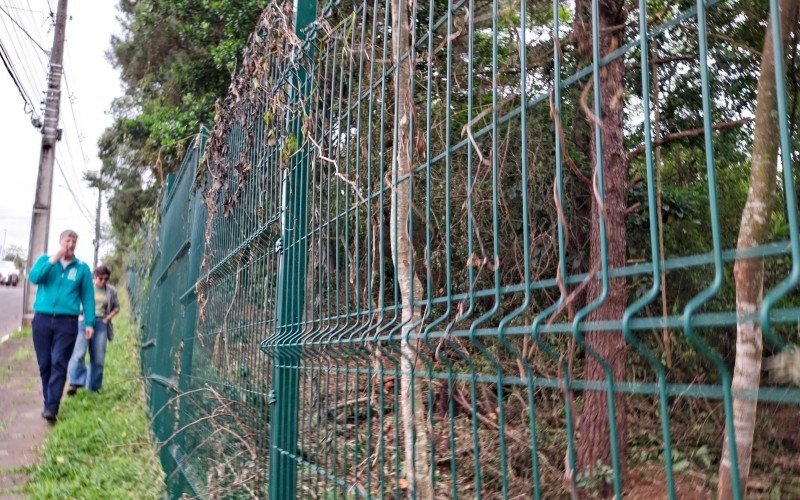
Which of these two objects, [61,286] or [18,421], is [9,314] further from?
[61,286]

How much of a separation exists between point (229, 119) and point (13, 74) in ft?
40.9

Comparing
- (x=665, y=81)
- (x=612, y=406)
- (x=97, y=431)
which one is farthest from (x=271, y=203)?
(x=97, y=431)

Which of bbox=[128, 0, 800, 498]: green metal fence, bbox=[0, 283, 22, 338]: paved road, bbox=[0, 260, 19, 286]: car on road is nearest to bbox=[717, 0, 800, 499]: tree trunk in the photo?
bbox=[128, 0, 800, 498]: green metal fence

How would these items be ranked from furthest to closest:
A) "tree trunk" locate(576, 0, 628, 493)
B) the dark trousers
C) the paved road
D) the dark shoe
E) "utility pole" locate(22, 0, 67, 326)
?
the paved road, "utility pole" locate(22, 0, 67, 326), the dark shoe, the dark trousers, "tree trunk" locate(576, 0, 628, 493)

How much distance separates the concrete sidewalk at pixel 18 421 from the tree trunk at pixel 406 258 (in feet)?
14.3

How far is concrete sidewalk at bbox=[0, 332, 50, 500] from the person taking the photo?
5496mm

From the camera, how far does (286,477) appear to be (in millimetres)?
2527

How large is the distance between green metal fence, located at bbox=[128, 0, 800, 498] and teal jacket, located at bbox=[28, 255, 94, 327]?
1.24m

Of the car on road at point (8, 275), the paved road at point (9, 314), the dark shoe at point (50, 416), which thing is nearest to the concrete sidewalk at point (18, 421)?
the dark shoe at point (50, 416)

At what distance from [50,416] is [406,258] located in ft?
20.9

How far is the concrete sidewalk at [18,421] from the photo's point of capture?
5.50 metres

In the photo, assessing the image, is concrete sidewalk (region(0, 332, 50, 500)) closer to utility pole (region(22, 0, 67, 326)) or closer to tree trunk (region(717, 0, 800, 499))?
utility pole (region(22, 0, 67, 326))

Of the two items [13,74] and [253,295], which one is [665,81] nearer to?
[253,295]

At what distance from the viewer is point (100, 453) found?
5996 millimetres
